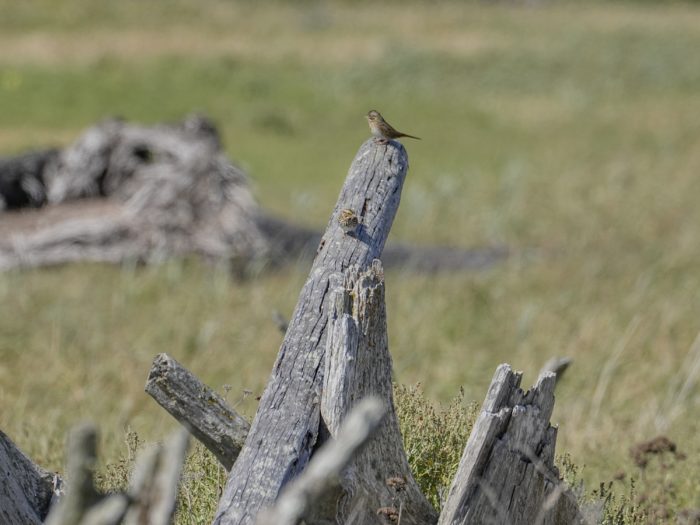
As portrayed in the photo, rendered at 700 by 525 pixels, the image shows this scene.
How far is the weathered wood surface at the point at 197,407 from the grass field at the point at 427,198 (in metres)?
1.58

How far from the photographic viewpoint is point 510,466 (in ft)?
10.9

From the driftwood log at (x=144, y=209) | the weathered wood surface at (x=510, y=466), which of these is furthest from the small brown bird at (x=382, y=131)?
the driftwood log at (x=144, y=209)

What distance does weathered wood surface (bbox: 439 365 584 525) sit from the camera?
3275 millimetres

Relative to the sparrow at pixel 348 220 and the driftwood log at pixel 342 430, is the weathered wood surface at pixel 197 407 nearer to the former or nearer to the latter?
the driftwood log at pixel 342 430

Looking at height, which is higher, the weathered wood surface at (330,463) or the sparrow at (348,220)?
the sparrow at (348,220)

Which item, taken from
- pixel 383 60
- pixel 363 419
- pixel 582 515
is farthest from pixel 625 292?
pixel 383 60

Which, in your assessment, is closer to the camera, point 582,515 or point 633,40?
point 582,515

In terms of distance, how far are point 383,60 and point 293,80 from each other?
14.9ft

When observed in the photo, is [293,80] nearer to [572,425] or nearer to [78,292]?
[78,292]

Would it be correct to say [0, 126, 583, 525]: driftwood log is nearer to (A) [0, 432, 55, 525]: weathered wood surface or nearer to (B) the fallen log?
(A) [0, 432, 55, 525]: weathered wood surface

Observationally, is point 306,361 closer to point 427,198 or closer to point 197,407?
point 197,407

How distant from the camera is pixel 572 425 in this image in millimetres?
6320

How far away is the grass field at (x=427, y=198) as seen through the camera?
738 centimetres

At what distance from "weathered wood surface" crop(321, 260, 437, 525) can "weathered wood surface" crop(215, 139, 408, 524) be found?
0.26 feet
